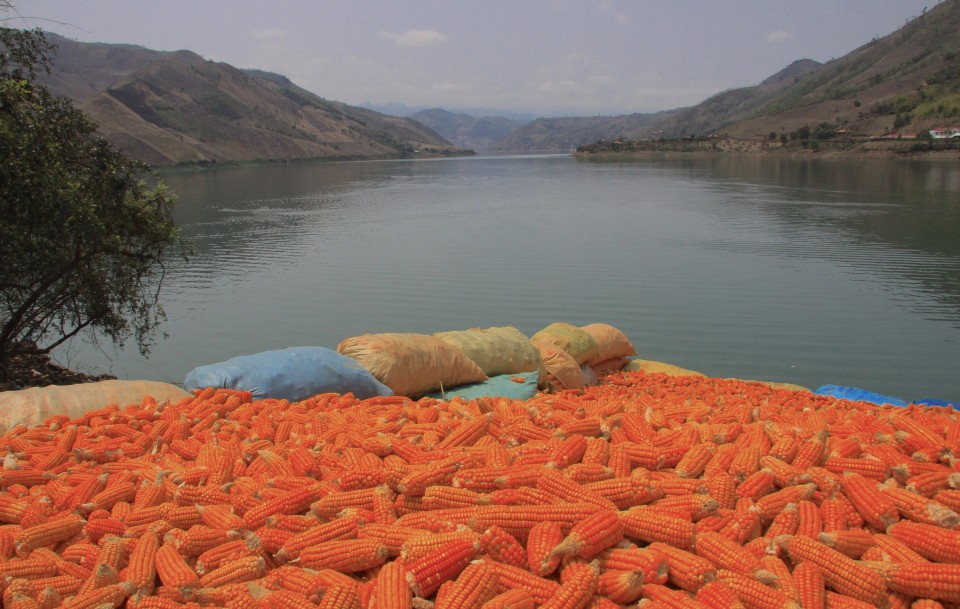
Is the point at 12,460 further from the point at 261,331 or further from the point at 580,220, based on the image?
the point at 580,220

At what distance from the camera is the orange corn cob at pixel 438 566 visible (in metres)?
2.25

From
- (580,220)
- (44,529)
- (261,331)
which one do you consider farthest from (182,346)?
(580,220)

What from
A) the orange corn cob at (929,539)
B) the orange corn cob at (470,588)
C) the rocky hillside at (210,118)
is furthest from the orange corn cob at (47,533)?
the rocky hillside at (210,118)

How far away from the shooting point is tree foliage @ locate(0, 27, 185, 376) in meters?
8.10

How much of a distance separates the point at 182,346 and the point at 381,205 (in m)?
28.3

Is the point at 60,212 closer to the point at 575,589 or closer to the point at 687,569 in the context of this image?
the point at 575,589

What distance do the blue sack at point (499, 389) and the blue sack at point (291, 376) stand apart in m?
0.95

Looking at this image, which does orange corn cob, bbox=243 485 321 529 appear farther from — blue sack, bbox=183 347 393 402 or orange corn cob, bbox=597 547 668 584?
blue sack, bbox=183 347 393 402

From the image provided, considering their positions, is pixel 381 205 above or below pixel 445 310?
above

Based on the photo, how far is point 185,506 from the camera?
3.10 metres

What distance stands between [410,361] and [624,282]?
12.1m

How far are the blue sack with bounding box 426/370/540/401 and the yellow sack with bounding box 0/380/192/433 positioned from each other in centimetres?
303

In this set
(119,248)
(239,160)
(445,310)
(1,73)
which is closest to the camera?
(1,73)

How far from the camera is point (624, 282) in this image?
18.0m
